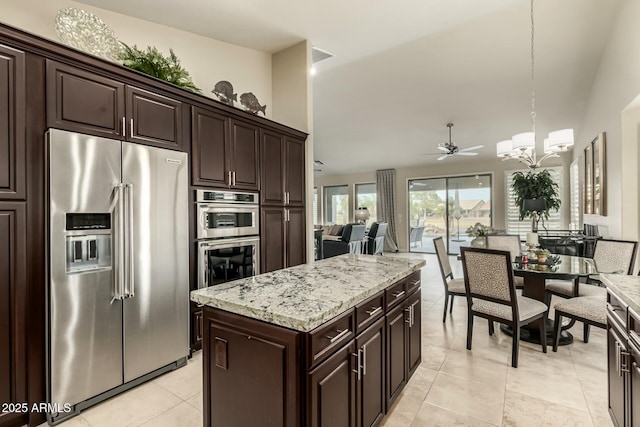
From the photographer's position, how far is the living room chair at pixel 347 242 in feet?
21.5

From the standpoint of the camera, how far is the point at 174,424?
1749mm

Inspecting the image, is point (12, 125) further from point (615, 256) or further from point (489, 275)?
point (615, 256)

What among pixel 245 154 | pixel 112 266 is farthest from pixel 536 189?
pixel 112 266

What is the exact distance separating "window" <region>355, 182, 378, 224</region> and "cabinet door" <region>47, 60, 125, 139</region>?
8794mm

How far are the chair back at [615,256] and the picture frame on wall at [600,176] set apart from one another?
1398mm

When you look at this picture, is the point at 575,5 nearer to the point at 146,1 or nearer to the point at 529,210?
the point at 529,210

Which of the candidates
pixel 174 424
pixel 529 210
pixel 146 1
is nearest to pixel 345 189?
pixel 529 210

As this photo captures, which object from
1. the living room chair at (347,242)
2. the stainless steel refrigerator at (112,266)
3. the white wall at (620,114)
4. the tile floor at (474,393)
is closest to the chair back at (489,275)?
the tile floor at (474,393)

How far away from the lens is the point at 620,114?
337 cm

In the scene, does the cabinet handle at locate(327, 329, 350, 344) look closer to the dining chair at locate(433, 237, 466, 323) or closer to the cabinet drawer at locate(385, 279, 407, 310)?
the cabinet drawer at locate(385, 279, 407, 310)

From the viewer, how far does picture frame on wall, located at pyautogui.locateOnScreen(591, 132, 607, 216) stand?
13.3ft

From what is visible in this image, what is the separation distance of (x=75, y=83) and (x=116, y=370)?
190 cm

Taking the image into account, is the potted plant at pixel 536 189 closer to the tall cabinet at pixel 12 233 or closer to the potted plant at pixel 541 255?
the potted plant at pixel 541 255

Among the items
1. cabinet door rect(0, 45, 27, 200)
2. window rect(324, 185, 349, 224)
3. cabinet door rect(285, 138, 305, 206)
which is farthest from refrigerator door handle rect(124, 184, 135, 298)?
window rect(324, 185, 349, 224)
